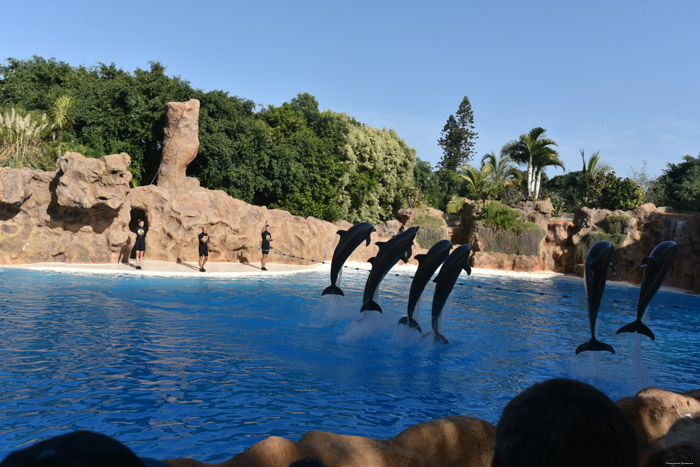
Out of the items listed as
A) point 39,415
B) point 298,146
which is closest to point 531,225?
point 298,146

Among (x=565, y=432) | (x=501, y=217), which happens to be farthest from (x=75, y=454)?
(x=501, y=217)

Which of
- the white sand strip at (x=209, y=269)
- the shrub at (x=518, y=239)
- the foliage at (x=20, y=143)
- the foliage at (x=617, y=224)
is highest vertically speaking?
the foliage at (x=20, y=143)

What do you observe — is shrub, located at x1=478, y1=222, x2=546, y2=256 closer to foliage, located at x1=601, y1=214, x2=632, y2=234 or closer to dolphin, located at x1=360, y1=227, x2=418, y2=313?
foliage, located at x1=601, y1=214, x2=632, y2=234


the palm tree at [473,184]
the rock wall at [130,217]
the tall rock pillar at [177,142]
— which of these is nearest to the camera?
the rock wall at [130,217]

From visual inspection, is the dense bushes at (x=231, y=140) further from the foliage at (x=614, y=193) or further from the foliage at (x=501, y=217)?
the foliage at (x=614, y=193)

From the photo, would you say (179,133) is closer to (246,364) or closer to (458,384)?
(246,364)

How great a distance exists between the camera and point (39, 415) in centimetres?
473

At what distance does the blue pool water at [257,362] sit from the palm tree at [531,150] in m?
21.3

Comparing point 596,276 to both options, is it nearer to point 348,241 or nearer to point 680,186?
point 348,241

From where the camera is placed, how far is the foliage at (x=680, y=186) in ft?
89.6

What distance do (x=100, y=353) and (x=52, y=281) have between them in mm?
7311

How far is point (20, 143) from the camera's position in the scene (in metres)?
19.9

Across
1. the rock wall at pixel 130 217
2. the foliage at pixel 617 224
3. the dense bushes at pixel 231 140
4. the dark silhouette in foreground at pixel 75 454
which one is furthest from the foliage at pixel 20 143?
the foliage at pixel 617 224

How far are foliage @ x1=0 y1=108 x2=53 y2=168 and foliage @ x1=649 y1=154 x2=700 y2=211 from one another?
3058 cm
